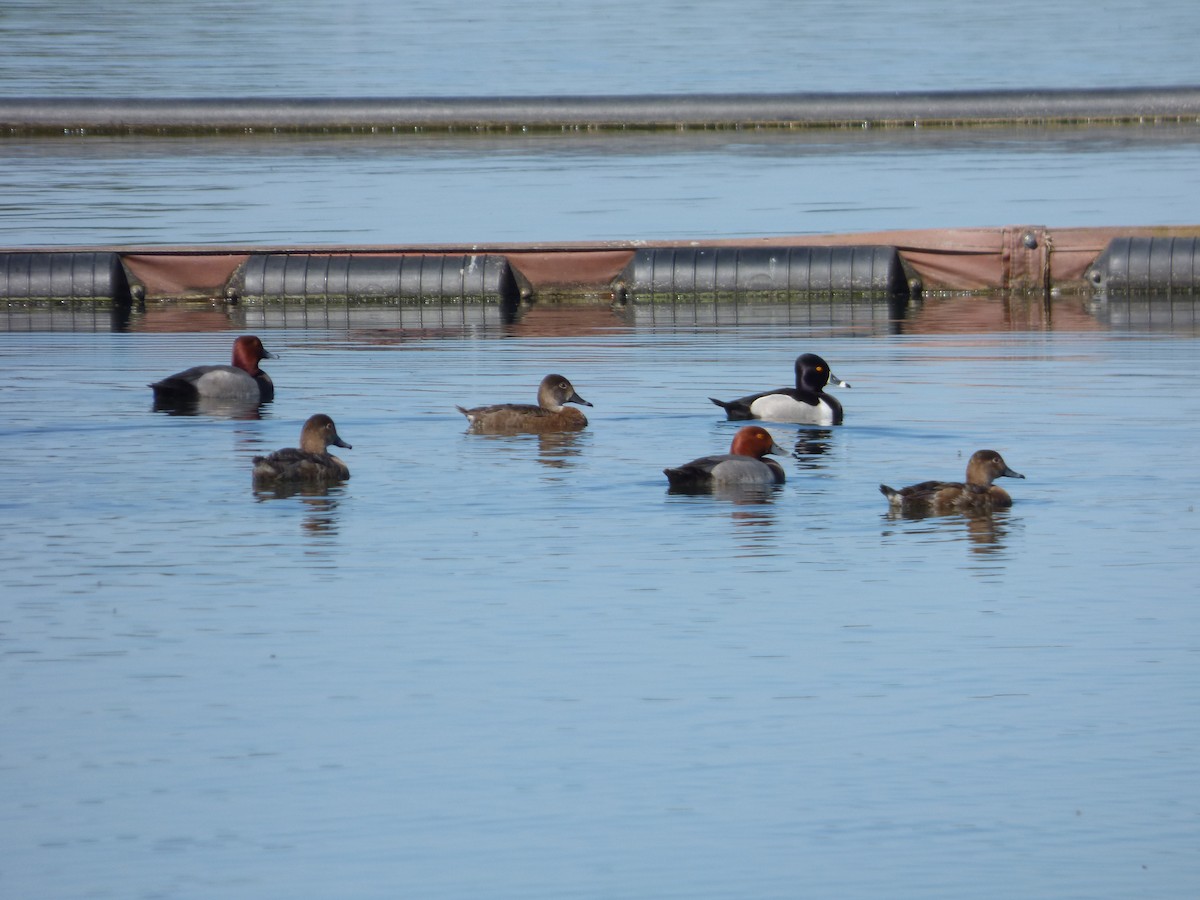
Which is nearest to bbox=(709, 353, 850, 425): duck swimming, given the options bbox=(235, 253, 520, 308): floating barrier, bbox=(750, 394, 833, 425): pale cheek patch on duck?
bbox=(750, 394, 833, 425): pale cheek patch on duck

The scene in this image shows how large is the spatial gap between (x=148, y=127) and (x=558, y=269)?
18.0m

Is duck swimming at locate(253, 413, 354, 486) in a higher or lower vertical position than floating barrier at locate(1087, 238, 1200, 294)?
lower

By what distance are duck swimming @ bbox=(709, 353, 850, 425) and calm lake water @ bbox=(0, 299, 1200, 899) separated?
16 centimetres

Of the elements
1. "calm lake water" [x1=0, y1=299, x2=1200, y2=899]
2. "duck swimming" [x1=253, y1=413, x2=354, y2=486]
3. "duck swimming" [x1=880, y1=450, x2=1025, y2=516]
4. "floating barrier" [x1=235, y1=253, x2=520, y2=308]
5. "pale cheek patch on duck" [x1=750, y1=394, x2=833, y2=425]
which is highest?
"floating barrier" [x1=235, y1=253, x2=520, y2=308]

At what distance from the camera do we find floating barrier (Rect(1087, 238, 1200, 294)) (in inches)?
943

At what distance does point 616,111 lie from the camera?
40.4 metres

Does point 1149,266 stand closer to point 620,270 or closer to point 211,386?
point 620,270

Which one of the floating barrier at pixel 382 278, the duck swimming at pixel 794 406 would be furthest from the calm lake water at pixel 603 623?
the floating barrier at pixel 382 278

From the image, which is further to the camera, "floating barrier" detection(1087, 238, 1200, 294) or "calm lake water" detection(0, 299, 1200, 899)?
"floating barrier" detection(1087, 238, 1200, 294)

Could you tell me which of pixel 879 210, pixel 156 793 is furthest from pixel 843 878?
pixel 879 210

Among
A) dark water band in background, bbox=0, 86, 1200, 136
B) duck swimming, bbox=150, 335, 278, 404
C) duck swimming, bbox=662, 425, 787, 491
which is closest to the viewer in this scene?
duck swimming, bbox=662, 425, 787, 491

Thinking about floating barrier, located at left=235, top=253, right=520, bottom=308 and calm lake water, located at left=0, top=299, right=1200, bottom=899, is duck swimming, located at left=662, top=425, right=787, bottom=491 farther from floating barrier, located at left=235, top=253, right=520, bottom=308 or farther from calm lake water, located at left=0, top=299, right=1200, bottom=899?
floating barrier, located at left=235, top=253, right=520, bottom=308

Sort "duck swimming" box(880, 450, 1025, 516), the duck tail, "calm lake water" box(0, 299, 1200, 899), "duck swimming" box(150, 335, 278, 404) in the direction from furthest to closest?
1. "duck swimming" box(150, 335, 278, 404)
2. the duck tail
3. "duck swimming" box(880, 450, 1025, 516)
4. "calm lake water" box(0, 299, 1200, 899)

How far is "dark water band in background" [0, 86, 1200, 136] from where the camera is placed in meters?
40.0
